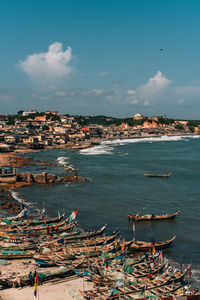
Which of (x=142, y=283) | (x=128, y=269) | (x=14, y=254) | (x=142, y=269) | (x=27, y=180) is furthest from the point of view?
(x=27, y=180)

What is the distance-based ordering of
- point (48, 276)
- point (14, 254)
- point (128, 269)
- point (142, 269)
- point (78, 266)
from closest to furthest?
point (48, 276) → point (128, 269) → point (142, 269) → point (78, 266) → point (14, 254)

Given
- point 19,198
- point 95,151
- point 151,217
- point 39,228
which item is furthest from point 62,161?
point 39,228

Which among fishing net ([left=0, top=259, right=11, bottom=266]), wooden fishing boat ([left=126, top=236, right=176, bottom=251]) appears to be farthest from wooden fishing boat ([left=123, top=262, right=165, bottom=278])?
fishing net ([left=0, top=259, right=11, bottom=266])

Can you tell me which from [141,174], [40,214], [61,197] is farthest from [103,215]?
[141,174]

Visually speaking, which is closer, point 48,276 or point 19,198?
point 48,276

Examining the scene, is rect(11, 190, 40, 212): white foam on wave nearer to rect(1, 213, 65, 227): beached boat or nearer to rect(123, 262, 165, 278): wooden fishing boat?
rect(1, 213, 65, 227): beached boat

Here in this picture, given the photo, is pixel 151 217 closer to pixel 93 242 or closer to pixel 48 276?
pixel 93 242

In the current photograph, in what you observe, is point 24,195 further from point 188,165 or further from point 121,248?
point 188,165

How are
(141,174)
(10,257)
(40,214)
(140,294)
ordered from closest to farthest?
(140,294)
(10,257)
(40,214)
(141,174)
